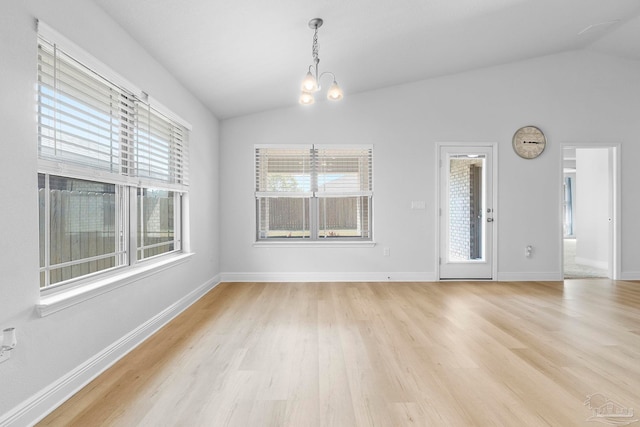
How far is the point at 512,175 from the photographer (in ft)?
15.5

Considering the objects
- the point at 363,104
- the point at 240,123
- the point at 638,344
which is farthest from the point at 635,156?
the point at 240,123

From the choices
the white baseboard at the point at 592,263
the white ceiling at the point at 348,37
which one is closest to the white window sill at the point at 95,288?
the white ceiling at the point at 348,37

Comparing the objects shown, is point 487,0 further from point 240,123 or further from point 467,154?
point 240,123

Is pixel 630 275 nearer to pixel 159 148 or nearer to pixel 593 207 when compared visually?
pixel 593 207

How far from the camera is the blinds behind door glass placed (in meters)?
1.79

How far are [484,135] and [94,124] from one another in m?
4.73

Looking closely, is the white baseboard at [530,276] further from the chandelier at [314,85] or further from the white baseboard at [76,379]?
the white baseboard at [76,379]

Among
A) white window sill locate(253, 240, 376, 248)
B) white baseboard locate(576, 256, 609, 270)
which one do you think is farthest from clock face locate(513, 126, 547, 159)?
white window sill locate(253, 240, 376, 248)

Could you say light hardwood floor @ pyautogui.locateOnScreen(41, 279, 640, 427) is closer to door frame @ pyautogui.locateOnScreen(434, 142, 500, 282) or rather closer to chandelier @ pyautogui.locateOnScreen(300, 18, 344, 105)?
door frame @ pyautogui.locateOnScreen(434, 142, 500, 282)

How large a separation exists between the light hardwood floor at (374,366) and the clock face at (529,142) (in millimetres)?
2128

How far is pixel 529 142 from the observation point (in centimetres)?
469

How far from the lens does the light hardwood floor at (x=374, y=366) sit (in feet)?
5.51

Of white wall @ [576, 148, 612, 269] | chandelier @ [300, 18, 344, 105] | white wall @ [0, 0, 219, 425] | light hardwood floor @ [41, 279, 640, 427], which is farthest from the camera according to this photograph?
white wall @ [576, 148, 612, 269]

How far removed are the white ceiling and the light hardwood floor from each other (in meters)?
2.48
